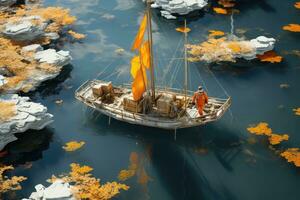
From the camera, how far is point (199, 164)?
21875 mm

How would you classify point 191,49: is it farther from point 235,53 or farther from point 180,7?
point 180,7

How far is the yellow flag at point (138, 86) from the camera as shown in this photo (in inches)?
904

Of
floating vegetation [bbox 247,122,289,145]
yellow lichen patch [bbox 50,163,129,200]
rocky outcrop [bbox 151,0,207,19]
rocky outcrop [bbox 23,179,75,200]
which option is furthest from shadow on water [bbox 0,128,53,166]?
rocky outcrop [bbox 151,0,207,19]

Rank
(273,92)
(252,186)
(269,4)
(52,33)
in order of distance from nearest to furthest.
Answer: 1. (252,186)
2. (273,92)
3. (52,33)
4. (269,4)

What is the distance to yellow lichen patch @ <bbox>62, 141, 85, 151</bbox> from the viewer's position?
77.0 feet

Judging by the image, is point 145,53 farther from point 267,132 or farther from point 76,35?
point 76,35

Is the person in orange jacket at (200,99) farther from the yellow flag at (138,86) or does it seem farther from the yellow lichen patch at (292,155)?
the yellow lichen patch at (292,155)

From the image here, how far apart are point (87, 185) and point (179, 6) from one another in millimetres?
19406

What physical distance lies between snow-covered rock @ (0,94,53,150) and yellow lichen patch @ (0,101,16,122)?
0.16 meters

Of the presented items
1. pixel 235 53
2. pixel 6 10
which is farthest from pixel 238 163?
pixel 6 10

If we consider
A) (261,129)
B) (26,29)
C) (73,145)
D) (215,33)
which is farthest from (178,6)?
(73,145)

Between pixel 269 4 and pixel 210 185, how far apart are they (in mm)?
21623

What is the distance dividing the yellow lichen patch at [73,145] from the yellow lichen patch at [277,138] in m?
10.4

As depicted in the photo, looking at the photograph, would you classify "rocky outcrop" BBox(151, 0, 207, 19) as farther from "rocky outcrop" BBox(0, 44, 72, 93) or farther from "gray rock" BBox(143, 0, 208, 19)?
"rocky outcrop" BBox(0, 44, 72, 93)
